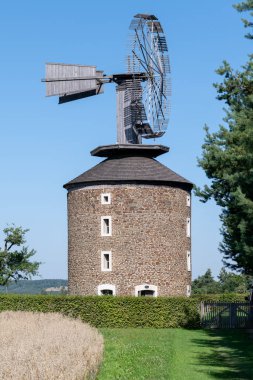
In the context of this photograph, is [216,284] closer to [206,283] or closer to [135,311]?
[206,283]

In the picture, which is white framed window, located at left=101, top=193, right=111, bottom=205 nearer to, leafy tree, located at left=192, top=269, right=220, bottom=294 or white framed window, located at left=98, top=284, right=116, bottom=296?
white framed window, located at left=98, top=284, right=116, bottom=296

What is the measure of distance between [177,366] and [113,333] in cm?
1497

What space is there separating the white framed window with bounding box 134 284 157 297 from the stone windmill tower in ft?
0.21

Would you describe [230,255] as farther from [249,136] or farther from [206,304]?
[249,136]

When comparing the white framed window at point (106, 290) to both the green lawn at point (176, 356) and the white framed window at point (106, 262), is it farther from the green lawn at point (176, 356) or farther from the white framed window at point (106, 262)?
the green lawn at point (176, 356)

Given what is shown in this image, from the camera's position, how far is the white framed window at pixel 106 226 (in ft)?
168

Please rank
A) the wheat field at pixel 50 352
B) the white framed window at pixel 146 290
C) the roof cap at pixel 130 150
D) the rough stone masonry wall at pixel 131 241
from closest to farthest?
the wheat field at pixel 50 352
the white framed window at pixel 146 290
the rough stone masonry wall at pixel 131 241
the roof cap at pixel 130 150

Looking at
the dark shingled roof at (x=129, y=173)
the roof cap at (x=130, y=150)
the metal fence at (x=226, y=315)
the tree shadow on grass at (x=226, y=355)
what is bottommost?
the tree shadow on grass at (x=226, y=355)

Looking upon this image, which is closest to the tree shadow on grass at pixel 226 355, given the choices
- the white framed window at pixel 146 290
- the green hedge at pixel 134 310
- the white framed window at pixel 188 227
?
the green hedge at pixel 134 310

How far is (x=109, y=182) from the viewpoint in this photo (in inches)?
2035

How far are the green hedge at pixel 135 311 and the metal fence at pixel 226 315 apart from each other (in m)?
0.68

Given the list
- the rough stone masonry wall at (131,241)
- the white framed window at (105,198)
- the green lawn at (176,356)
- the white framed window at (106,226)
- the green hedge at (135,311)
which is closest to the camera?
the green lawn at (176,356)

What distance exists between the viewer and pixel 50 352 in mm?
18984

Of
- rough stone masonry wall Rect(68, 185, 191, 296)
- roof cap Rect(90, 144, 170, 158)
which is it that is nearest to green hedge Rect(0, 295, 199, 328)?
rough stone masonry wall Rect(68, 185, 191, 296)
